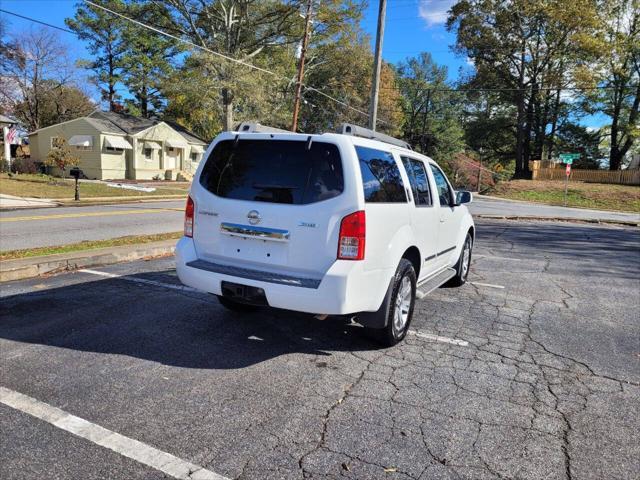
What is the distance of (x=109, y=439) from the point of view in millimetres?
2789

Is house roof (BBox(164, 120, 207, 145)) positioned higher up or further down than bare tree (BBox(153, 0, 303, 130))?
further down

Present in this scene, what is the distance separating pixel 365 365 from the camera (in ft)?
13.3

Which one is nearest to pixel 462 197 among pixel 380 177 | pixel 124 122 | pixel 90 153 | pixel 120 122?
pixel 380 177

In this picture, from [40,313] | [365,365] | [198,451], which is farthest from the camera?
[40,313]

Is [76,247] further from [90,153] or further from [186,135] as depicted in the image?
[186,135]

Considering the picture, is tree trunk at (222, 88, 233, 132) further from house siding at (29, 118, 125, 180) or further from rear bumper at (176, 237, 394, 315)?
rear bumper at (176, 237, 394, 315)

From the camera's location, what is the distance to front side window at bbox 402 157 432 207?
16.2ft

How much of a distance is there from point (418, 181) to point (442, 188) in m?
1.01

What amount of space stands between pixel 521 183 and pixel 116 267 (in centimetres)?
4135

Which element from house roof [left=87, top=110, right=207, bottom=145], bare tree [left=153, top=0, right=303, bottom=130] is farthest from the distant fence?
house roof [left=87, top=110, right=207, bottom=145]

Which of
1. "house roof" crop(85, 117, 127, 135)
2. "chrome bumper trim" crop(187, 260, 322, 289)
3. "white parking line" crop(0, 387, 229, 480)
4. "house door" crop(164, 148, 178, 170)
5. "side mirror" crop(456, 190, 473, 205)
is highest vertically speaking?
"house roof" crop(85, 117, 127, 135)

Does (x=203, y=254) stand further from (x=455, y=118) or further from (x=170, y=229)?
(x=455, y=118)

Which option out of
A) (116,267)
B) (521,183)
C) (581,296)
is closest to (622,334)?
(581,296)

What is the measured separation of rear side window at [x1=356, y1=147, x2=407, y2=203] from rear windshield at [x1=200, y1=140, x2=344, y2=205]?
25 centimetres
